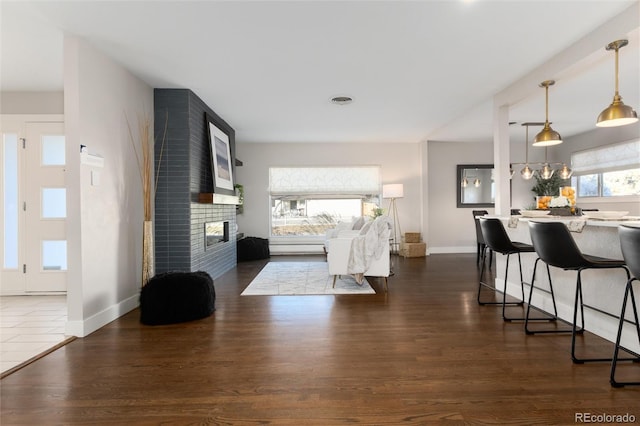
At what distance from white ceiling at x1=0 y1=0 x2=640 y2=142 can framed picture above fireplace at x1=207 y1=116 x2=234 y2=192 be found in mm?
396

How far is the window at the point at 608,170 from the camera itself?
616 cm

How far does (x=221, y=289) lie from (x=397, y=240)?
15.8 ft

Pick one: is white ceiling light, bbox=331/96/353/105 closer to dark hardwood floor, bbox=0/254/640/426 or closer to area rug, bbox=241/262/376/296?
area rug, bbox=241/262/376/296

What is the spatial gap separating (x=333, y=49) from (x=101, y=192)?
101 inches

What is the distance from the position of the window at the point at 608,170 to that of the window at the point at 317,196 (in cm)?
428

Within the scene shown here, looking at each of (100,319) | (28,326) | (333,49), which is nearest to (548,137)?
(333,49)

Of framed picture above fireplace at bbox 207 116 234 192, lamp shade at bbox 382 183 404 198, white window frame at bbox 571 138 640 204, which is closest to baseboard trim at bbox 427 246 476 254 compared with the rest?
lamp shade at bbox 382 183 404 198

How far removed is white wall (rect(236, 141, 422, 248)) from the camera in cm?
806

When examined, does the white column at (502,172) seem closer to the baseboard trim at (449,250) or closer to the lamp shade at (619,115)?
the lamp shade at (619,115)

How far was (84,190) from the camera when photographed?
305 centimetres

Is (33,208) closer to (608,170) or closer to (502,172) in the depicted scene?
(502,172)

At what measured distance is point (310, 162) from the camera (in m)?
8.09

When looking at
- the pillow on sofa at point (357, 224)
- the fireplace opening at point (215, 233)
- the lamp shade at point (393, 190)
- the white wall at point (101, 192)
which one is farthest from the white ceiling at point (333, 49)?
the lamp shade at point (393, 190)

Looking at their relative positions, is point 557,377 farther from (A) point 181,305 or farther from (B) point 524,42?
(A) point 181,305
